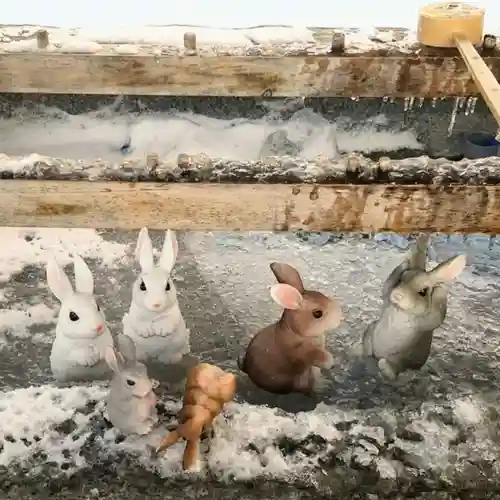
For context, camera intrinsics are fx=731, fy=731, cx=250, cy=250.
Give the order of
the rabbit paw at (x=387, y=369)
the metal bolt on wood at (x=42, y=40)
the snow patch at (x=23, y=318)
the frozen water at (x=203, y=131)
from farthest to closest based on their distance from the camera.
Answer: the frozen water at (x=203, y=131)
the metal bolt on wood at (x=42, y=40)
the snow patch at (x=23, y=318)
the rabbit paw at (x=387, y=369)

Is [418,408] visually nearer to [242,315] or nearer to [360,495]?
[360,495]

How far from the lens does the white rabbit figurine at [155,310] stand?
1.41 m

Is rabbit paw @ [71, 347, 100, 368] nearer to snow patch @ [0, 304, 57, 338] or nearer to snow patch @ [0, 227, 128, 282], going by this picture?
snow patch @ [0, 304, 57, 338]

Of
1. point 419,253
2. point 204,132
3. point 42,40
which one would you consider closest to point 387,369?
point 419,253

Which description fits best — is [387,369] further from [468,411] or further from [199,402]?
[199,402]

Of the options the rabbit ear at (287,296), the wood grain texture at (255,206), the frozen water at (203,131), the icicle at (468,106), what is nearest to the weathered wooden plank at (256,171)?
the wood grain texture at (255,206)

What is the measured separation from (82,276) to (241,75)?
0.67 metres

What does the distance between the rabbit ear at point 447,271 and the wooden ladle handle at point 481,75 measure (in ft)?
0.91

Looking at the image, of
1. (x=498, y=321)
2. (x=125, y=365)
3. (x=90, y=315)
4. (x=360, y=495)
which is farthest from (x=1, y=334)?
(x=498, y=321)

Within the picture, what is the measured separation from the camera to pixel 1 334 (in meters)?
1.69

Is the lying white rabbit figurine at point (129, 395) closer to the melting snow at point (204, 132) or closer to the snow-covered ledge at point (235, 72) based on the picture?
the snow-covered ledge at point (235, 72)

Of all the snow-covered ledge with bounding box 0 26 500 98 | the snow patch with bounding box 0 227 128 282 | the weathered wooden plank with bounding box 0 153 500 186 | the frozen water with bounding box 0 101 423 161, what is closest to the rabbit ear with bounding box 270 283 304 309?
the weathered wooden plank with bounding box 0 153 500 186

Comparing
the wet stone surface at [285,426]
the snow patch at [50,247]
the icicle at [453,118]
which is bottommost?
the wet stone surface at [285,426]

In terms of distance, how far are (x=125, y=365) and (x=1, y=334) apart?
1.72 feet
